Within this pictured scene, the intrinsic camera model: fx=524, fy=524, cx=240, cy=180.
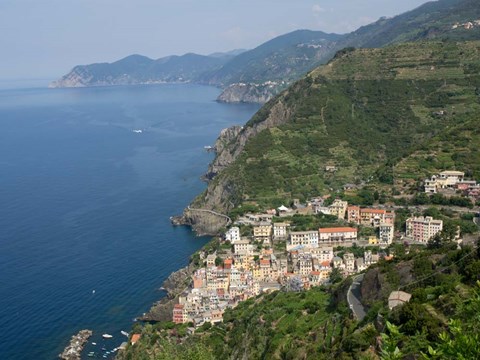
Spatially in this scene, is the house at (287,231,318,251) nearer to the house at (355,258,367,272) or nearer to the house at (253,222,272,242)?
the house at (253,222,272,242)

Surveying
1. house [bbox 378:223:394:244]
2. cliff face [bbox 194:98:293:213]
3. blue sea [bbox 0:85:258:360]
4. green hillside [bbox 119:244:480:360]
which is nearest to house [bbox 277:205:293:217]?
cliff face [bbox 194:98:293:213]

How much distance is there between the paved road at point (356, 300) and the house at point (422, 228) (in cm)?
1387

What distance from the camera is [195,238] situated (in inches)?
2099

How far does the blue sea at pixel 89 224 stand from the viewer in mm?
37812

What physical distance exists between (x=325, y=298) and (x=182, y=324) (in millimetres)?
10645

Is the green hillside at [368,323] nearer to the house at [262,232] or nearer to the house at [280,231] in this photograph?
the house at [280,231]

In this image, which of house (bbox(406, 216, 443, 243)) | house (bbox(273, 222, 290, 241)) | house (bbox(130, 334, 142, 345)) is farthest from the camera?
house (bbox(273, 222, 290, 241))

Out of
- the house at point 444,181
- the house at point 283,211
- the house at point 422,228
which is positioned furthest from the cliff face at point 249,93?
the house at point 422,228

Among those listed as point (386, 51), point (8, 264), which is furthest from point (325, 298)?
point (386, 51)

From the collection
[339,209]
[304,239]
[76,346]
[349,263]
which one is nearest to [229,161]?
[339,209]

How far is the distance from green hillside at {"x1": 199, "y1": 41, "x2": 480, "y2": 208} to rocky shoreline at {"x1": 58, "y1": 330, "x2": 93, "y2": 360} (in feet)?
73.1

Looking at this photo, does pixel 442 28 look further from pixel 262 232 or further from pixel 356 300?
pixel 356 300

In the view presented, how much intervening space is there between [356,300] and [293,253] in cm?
1695

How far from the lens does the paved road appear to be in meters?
19.6
